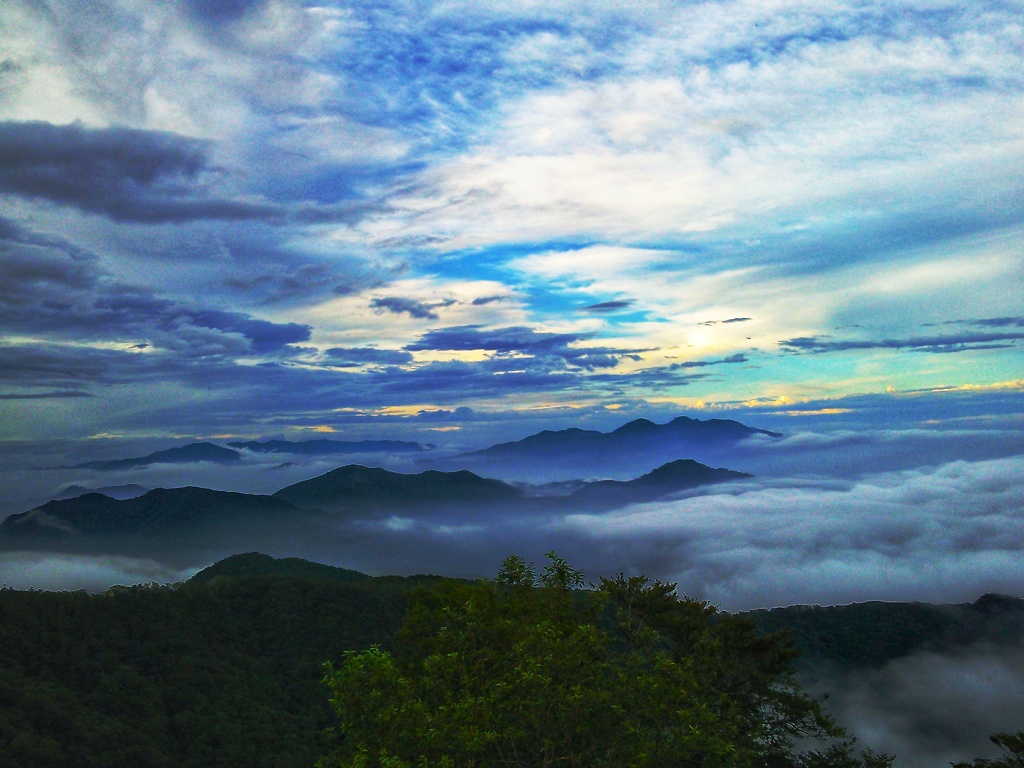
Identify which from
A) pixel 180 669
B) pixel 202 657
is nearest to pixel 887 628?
pixel 202 657

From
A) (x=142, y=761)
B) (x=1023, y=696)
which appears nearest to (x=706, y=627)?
(x=142, y=761)

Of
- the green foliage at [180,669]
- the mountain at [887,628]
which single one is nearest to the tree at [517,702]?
the green foliage at [180,669]

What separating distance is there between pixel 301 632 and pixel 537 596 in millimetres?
118843

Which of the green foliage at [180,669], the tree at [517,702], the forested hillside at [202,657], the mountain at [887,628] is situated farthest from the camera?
the mountain at [887,628]

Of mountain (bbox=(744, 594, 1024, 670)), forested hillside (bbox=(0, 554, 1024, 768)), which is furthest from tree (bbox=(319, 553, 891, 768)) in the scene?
mountain (bbox=(744, 594, 1024, 670))

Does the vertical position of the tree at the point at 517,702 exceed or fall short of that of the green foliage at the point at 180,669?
it exceeds it

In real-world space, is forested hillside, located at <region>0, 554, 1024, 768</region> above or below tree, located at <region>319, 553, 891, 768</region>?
below

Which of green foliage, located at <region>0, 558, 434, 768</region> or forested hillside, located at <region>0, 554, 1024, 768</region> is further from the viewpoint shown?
forested hillside, located at <region>0, 554, 1024, 768</region>

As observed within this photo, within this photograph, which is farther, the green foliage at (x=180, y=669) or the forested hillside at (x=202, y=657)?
the forested hillside at (x=202, y=657)

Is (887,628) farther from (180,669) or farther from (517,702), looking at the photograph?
(517,702)

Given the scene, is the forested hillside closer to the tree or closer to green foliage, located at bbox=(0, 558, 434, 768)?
green foliage, located at bbox=(0, 558, 434, 768)

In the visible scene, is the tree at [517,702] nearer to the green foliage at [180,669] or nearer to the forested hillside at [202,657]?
the forested hillside at [202,657]

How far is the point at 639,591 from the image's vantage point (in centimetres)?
4050

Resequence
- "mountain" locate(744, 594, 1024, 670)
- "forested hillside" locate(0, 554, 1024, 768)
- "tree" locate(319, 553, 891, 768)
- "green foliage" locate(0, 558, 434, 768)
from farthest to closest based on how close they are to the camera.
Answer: "mountain" locate(744, 594, 1024, 670)
"forested hillside" locate(0, 554, 1024, 768)
"green foliage" locate(0, 558, 434, 768)
"tree" locate(319, 553, 891, 768)
